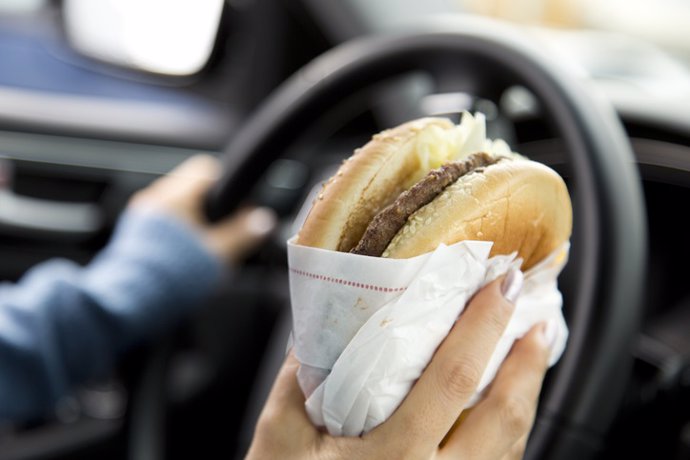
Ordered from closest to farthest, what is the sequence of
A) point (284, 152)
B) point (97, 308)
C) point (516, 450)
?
point (516, 450) < point (284, 152) < point (97, 308)

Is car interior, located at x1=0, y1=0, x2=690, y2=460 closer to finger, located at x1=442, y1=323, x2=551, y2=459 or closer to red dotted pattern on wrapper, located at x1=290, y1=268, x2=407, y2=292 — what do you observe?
finger, located at x1=442, y1=323, x2=551, y2=459

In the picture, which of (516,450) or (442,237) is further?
(516,450)

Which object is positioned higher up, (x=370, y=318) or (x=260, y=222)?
(x=370, y=318)

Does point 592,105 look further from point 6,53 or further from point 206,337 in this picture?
point 6,53

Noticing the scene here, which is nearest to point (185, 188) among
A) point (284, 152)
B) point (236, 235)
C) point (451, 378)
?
point (236, 235)

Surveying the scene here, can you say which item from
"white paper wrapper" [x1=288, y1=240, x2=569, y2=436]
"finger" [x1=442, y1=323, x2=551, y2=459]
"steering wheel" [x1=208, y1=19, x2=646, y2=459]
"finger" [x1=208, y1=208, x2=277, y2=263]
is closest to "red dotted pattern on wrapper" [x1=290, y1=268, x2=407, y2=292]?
"white paper wrapper" [x1=288, y1=240, x2=569, y2=436]

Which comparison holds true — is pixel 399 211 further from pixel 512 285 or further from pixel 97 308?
pixel 97 308
